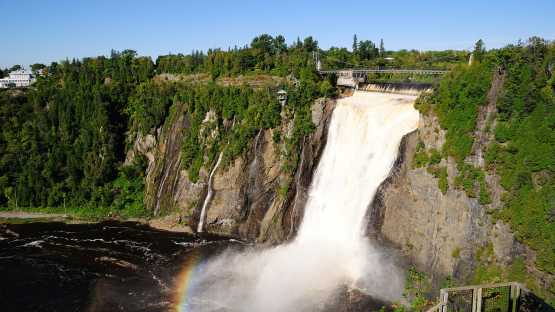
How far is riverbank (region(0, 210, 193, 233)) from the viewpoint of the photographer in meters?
57.0

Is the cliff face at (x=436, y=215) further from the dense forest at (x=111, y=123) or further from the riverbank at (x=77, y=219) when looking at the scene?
the riverbank at (x=77, y=219)

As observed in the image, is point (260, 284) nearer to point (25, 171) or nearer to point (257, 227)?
point (257, 227)

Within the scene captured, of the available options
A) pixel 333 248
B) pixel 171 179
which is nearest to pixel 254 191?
pixel 333 248

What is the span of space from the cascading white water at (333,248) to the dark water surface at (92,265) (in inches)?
159

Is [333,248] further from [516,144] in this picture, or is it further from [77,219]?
[77,219]

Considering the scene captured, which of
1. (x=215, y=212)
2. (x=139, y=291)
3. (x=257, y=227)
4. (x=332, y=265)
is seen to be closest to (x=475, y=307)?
(x=332, y=265)

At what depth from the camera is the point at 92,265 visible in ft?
151

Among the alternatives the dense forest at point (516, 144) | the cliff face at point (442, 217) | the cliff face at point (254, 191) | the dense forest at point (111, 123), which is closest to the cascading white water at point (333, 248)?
the cliff face at point (442, 217)

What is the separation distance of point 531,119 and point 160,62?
7104cm

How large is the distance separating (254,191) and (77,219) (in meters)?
24.8

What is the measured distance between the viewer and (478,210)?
108 ft

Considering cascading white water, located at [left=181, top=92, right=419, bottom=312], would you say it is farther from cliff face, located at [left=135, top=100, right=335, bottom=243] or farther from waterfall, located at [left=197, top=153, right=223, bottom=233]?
waterfall, located at [left=197, top=153, right=223, bottom=233]

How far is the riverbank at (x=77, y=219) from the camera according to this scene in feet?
187

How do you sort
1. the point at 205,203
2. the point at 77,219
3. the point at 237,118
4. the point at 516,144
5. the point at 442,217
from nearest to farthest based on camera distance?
the point at 516,144 → the point at 442,217 → the point at 205,203 → the point at 237,118 → the point at 77,219
